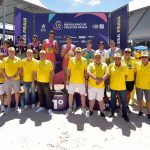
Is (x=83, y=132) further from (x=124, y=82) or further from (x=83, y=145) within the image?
(x=124, y=82)

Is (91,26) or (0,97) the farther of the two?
(91,26)

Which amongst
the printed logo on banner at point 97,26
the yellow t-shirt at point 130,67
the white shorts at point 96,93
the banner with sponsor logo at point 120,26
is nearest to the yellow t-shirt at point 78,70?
the white shorts at point 96,93

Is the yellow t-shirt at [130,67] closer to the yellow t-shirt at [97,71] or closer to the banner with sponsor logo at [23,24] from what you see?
the yellow t-shirt at [97,71]

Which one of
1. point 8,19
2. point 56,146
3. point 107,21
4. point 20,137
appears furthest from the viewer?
point 8,19

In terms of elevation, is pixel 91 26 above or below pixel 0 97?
above

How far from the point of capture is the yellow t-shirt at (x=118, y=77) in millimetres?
6520

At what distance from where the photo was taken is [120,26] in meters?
9.28

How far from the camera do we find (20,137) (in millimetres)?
5582

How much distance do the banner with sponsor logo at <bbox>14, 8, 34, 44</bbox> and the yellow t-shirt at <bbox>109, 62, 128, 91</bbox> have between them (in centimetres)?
471

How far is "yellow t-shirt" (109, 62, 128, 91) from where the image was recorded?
652 cm

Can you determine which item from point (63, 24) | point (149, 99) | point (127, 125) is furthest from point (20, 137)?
point (63, 24)

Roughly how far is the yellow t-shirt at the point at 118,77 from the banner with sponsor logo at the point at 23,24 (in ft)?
15.4

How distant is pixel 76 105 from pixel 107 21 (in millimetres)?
3952

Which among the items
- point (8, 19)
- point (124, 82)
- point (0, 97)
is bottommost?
point (0, 97)
